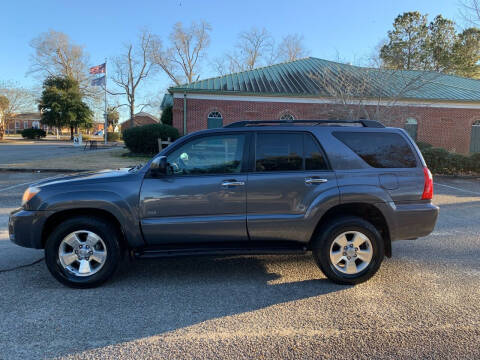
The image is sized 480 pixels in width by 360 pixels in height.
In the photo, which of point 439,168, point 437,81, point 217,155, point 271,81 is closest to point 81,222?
point 217,155

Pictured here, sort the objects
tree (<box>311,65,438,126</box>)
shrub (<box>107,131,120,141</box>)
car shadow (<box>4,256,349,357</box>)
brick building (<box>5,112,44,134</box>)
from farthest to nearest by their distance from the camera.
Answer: brick building (<box>5,112,44,134</box>), shrub (<box>107,131,120,141</box>), tree (<box>311,65,438,126</box>), car shadow (<box>4,256,349,357</box>)

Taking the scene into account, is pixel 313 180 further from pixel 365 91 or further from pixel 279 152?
pixel 365 91

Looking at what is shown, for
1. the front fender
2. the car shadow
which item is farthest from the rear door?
the front fender

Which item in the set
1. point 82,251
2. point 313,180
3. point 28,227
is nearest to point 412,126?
point 313,180

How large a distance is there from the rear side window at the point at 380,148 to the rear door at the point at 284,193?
1.46ft

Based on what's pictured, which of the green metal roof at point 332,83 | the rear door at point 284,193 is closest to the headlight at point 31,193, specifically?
the rear door at point 284,193

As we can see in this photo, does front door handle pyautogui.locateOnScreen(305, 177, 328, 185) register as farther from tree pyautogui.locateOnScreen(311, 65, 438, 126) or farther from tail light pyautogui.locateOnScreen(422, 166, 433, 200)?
tree pyautogui.locateOnScreen(311, 65, 438, 126)

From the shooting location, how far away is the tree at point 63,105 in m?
44.9

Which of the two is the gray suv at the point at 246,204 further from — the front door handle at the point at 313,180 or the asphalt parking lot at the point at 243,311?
the asphalt parking lot at the point at 243,311

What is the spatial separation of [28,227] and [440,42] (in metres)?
46.8

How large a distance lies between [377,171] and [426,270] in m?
1.59

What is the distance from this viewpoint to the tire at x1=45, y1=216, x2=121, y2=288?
11.7 feet

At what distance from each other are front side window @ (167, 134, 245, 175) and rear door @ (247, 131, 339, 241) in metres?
0.21

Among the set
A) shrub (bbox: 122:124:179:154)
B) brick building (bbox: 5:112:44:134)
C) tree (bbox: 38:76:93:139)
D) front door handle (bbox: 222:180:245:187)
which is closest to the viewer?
front door handle (bbox: 222:180:245:187)
